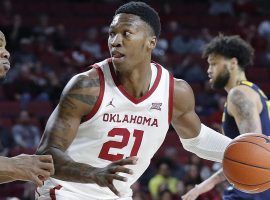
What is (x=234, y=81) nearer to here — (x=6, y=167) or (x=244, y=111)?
(x=244, y=111)

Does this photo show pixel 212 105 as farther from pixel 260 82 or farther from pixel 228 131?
pixel 228 131

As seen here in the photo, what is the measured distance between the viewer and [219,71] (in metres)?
5.80

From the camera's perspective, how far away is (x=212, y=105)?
12297 millimetres

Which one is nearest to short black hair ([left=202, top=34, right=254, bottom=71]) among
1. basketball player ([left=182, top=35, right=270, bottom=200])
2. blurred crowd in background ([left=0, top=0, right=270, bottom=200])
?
basketball player ([left=182, top=35, right=270, bottom=200])

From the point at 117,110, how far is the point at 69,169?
63cm

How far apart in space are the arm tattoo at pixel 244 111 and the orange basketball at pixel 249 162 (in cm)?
81

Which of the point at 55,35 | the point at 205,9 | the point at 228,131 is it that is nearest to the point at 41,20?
the point at 55,35

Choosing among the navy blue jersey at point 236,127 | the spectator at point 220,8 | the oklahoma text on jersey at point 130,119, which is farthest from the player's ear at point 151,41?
the spectator at point 220,8

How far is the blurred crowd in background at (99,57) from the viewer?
998 centimetres

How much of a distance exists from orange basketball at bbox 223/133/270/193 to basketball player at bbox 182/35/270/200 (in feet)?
2.70

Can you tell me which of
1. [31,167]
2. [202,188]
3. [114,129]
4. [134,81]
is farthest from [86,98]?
[202,188]

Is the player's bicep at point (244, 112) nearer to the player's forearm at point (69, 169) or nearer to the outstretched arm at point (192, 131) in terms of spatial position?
the outstretched arm at point (192, 131)

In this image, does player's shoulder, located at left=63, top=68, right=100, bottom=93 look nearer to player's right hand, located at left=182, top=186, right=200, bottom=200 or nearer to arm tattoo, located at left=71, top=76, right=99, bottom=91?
arm tattoo, located at left=71, top=76, right=99, bottom=91

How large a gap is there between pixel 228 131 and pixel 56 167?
2165mm
